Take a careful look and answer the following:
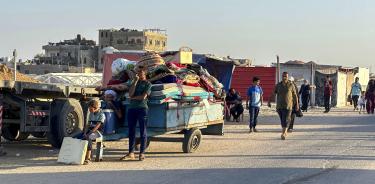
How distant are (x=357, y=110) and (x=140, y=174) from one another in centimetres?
2453

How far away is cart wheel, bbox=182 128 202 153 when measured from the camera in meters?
13.9

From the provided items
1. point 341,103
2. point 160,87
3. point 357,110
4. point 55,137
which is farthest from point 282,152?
point 341,103

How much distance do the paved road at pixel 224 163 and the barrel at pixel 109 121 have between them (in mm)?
571

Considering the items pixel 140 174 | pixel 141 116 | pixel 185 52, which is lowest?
pixel 140 174

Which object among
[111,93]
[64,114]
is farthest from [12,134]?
[111,93]

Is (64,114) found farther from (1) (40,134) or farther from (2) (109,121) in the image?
(1) (40,134)

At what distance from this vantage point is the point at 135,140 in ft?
42.3

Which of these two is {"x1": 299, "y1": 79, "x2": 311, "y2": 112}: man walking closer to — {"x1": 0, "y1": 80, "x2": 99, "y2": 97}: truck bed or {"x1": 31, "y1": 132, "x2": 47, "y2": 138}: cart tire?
{"x1": 0, "y1": 80, "x2": 99, "y2": 97}: truck bed

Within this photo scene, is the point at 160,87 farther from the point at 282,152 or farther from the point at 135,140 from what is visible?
the point at 282,152

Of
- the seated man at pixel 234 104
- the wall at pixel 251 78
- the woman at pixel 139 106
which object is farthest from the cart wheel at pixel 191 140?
the wall at pixel 251 78

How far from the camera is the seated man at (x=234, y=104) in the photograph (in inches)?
933

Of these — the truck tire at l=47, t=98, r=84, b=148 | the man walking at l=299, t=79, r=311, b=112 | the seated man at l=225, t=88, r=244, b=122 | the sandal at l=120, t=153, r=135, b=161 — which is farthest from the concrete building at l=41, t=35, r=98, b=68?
the sandal at l=120, t=153, r=135, b=161

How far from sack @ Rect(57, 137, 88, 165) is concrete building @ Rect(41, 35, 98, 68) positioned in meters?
→ 96.2

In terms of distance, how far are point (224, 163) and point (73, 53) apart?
109m
